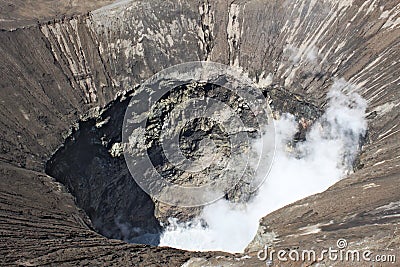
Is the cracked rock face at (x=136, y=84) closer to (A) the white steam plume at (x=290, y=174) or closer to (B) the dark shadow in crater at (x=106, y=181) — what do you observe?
(B) the dark shadow in crater at (x=106, y=181)

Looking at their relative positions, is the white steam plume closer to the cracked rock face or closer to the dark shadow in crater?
the cracked rock face

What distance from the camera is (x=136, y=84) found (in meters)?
42.7

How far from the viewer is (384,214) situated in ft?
77.9

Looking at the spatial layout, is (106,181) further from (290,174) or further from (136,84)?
(290,174)

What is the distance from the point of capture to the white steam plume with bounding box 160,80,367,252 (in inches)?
1570

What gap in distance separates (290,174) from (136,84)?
655 inches

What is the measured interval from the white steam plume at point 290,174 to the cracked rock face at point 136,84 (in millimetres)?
1333

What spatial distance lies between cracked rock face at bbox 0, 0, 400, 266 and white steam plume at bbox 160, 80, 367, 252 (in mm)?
1333

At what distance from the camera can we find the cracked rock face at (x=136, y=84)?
92.8 feet

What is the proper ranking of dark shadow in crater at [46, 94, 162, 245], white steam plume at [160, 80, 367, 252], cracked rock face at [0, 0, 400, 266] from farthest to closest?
white steam plume at [160, 80, 367, 252] → dark shadow in crater at [46, 94, 162, 245] → cracked rock face at [0, 0, 400, 266]

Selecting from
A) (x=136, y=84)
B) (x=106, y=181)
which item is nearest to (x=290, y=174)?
(x=136, y=84)

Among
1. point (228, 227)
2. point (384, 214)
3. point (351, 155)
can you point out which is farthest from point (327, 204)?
point (228, 227)

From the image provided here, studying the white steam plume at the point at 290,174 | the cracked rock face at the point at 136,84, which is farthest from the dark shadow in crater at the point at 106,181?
the white steam plume at the point at 290,174

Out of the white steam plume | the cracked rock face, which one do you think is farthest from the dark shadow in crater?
the white steam plume
